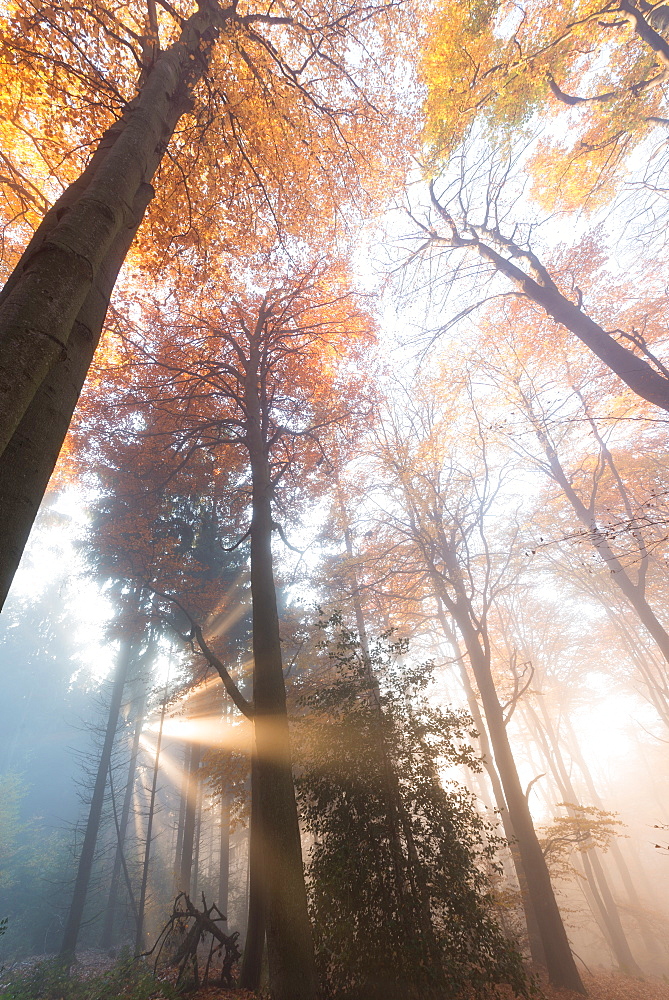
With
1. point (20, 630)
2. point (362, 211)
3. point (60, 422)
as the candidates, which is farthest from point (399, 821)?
point (20, 630)

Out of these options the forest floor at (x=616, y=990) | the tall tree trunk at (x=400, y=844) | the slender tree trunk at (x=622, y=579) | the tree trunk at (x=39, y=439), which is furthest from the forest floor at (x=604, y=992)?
the tree trunk at (x=39, y=439)

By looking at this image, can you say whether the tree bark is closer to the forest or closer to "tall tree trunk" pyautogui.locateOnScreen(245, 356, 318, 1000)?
the forest

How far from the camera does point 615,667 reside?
84.3ft

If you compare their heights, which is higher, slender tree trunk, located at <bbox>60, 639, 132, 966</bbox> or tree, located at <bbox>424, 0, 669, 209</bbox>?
tree, located at <bbox>424, 0, 669, 209</bbox>

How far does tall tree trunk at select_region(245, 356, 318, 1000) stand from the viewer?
11.3ft

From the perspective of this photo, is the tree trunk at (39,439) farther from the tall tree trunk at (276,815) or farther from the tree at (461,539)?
the tree at (461,539)

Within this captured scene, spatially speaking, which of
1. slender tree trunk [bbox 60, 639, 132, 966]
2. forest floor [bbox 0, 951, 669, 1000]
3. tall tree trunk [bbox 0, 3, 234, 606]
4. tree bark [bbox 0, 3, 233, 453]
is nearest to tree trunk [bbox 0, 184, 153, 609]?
tall tree trunk [bbox 0, 3, 234, 606]

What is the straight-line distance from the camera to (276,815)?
403 centimetres

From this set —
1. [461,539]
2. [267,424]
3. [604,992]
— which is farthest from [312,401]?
[604,992]

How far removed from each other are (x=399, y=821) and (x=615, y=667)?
94.3 ft

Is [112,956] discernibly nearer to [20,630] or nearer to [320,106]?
[320,106]

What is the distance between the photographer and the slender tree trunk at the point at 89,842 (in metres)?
12.6

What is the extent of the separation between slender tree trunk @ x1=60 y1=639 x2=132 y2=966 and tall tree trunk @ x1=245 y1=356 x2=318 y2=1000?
45.7 feet

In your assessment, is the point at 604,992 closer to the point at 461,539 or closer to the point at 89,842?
the point at 461,539
